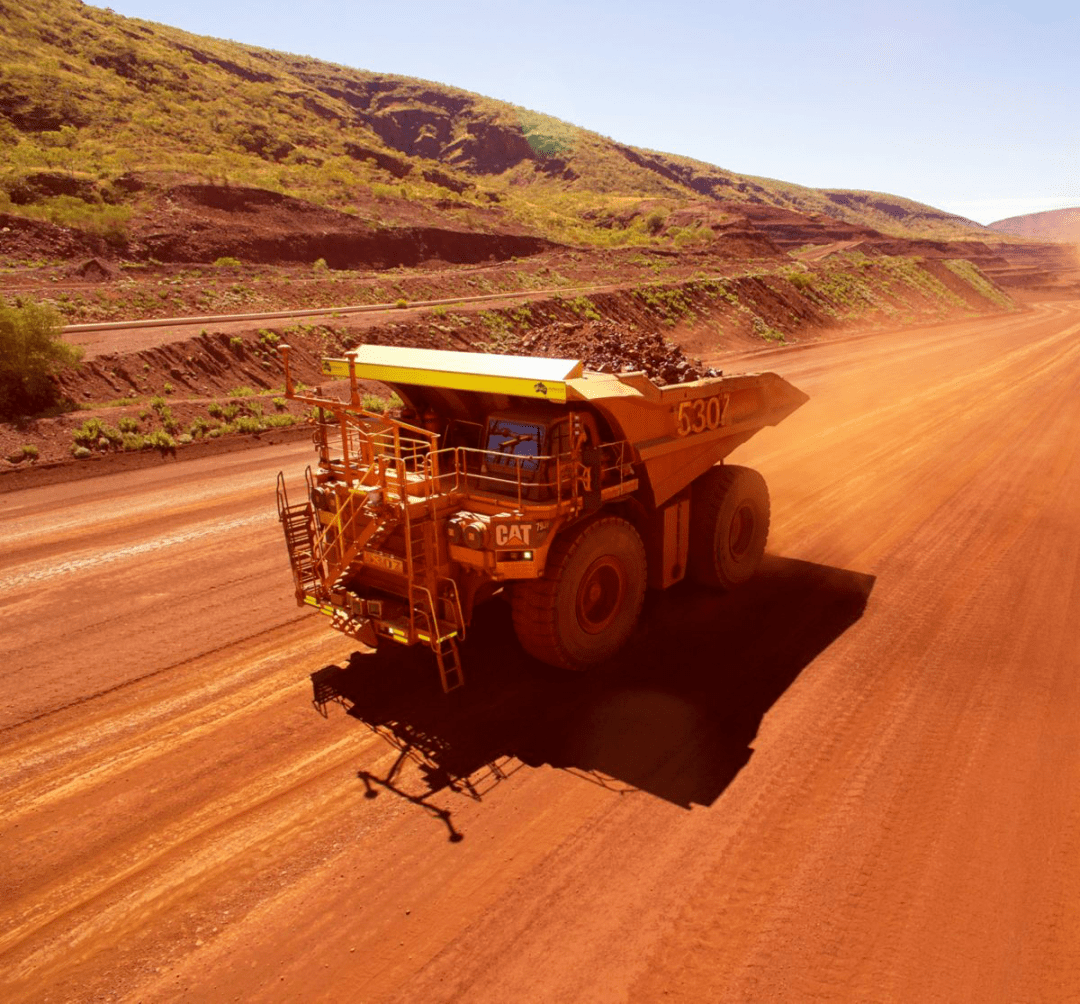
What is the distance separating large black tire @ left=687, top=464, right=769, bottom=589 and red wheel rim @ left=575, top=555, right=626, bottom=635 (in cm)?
169

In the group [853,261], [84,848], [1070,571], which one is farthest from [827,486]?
[853,261]

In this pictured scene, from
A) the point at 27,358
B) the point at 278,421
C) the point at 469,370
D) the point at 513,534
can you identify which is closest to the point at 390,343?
the point at 278,421

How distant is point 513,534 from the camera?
658 centimetres

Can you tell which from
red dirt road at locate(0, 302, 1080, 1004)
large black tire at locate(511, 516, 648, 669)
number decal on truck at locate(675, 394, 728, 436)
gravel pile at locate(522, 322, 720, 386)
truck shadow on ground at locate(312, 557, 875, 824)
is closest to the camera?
red dirt road at locate(0, 302, 1080, 1004)

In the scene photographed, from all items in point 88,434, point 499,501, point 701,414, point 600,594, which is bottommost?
point 88,434

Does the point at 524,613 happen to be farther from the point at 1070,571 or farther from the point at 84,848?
the point at 1070,571

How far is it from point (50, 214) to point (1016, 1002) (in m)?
38.5

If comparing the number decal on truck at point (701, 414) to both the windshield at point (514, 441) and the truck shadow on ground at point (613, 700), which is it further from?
the truck shadow on ground at point (613, 700)

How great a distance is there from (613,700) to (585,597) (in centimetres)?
99

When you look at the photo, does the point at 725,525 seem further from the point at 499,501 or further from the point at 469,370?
the point at 469,370

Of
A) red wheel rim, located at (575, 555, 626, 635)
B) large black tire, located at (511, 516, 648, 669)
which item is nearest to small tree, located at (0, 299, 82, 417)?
large black tire, located at (511, 516, 648, 669)

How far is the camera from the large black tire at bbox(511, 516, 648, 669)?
6.99m

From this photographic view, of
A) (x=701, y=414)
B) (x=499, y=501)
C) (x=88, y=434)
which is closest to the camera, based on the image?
(x=499, y=501)

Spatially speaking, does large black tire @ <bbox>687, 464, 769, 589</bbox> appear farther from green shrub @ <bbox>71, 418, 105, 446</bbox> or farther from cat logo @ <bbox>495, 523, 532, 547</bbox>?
green shrub @ <bbox>71, 418, 105, 446</bbox>
